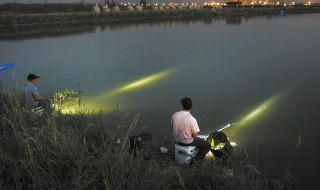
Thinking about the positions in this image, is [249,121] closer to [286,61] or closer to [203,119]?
[203,119]

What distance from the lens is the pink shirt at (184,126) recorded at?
27.1 feet

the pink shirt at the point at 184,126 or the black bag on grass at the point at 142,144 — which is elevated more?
the pink shirt at the point at 184,126

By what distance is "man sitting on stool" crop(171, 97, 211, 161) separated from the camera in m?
8.27

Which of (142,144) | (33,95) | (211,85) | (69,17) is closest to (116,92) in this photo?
(211,85)

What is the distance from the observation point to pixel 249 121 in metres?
14.0

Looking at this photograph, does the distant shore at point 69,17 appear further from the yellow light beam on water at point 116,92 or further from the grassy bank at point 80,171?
the grassy bank at point 80,171

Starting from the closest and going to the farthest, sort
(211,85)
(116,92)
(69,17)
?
(116,92) < (211,85) < (69,17)

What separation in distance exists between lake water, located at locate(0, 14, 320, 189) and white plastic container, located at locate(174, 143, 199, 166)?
2.60 m

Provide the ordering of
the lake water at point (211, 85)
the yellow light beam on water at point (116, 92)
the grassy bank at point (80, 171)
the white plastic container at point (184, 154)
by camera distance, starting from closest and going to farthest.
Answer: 1. the grassy bank at point (80, 171)
2. the white plastic container at point (184, 154)
3. the lake water at point (211, 85)
4. the yellow light beam on water at point (116, 92)

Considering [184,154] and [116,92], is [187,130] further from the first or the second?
[116,92]

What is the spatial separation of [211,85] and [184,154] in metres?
12.8

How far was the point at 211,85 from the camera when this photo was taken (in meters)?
20.9

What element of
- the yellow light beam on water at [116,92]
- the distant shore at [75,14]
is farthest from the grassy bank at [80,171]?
the distant shore at [75,14]

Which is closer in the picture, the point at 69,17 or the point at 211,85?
the point at 211,85
